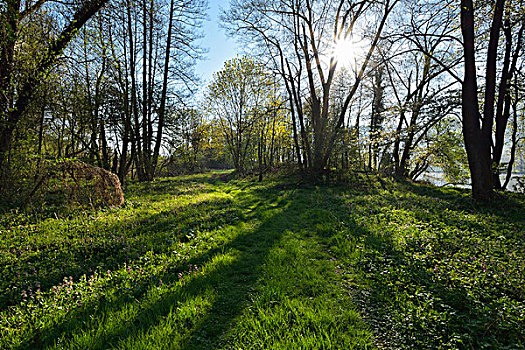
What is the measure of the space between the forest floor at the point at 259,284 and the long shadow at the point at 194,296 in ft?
0.07

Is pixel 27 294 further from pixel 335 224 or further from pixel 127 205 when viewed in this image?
pixel 335 224

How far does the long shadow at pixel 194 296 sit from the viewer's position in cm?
283

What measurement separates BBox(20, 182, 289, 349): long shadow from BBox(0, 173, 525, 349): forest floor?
0.02m

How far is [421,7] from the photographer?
33.7 ft

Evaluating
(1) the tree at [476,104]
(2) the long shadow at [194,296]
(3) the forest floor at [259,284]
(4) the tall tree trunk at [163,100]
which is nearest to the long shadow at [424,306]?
(3) the forest floor at [259,284]

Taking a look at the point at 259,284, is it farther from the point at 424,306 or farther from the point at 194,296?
the point at 424,306

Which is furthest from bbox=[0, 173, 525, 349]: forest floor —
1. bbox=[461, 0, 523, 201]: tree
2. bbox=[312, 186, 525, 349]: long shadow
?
bbox=[461, 0, 523, 201]: tree

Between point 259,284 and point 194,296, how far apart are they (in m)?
1.19

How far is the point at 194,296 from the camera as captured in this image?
12.2 feet

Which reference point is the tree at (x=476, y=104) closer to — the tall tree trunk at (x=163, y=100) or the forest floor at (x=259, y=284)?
the forest floor at (x=259, y=284)

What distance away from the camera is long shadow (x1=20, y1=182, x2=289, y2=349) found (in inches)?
111

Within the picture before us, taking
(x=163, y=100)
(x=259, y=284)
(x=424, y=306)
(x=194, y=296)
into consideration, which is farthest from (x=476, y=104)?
(x=163, y=100)

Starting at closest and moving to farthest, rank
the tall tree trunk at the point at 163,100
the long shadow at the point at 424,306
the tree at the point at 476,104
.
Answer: the long shadow at the point at 424,306
the tree at the point at 476,104
the tall tree trunk at the point at 163,100

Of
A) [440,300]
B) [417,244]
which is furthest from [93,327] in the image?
[417,244]
